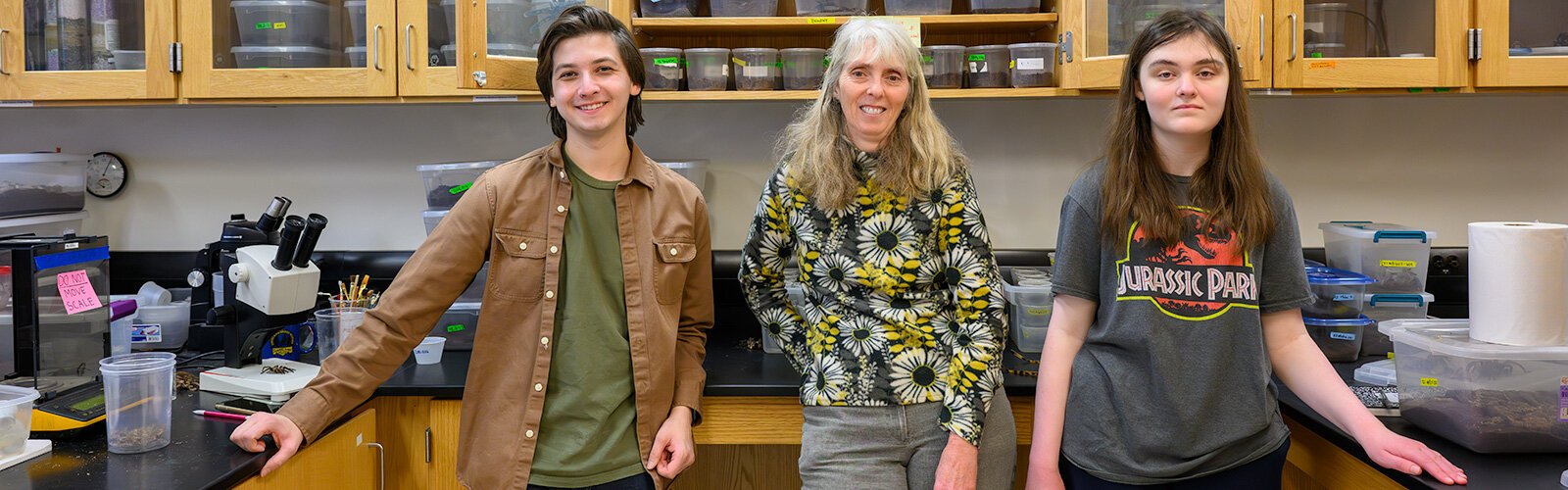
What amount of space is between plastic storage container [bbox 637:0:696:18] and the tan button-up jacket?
28.6 inches

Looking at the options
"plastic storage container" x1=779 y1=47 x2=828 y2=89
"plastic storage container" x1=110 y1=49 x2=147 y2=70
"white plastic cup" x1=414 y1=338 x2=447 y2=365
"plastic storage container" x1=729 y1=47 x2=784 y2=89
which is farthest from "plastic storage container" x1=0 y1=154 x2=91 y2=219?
"plastic storage container" x1=779 y1=47 x2=828 y2=89

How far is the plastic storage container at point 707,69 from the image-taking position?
2.41 meters

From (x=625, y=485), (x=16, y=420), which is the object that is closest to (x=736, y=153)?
(x=625, y=485)

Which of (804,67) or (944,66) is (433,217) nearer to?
(804,67)

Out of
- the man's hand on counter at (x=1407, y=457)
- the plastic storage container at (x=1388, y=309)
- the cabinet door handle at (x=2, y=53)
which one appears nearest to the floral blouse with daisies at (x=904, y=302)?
the man's hand on counter at (x=1407, y=457)

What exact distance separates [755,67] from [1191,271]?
116 centimetres

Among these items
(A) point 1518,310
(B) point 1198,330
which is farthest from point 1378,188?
(B) point 1198,330

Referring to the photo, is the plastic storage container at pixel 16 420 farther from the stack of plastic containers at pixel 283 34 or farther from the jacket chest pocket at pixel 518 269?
the stack of plastic containers at pixel 283 34

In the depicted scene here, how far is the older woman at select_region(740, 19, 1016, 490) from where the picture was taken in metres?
1.66

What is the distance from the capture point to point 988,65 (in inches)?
93.9

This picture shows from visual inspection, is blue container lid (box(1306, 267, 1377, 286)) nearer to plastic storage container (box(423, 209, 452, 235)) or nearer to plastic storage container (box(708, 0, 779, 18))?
plastic storage container (box(708, 0, 779, 18))

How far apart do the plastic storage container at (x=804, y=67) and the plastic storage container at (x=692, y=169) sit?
1.09ft

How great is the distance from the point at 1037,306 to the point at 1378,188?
1085 mm

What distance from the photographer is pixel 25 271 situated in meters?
1.83
